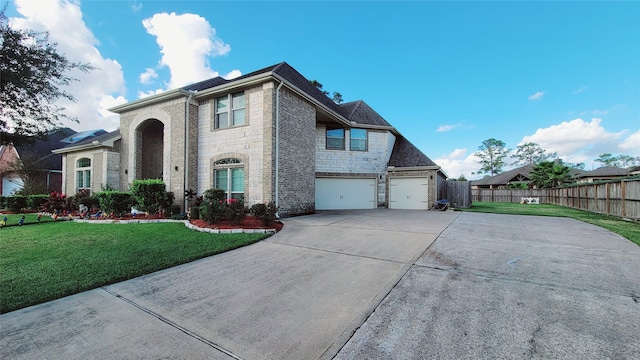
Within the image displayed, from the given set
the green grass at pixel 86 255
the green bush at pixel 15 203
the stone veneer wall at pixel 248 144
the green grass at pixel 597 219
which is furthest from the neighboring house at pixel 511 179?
the green bush at pixel 15 203

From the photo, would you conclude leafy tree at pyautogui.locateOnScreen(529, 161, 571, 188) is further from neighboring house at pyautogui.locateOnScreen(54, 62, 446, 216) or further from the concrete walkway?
the concrete walkway

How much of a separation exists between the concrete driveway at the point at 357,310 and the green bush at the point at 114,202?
8.02 meters

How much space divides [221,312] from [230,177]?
8.25 meters

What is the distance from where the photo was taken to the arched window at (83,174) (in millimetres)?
14154

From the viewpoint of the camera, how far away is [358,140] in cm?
1491

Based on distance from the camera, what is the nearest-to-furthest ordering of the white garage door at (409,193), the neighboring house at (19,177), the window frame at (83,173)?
the window frame at (83,173), the white garage door at (409,193), the neighboring house at (19,177)

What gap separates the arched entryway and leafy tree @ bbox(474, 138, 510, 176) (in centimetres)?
5238

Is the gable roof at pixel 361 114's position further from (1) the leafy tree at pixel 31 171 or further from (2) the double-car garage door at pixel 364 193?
(1) the leafy tree at pixel 31 171

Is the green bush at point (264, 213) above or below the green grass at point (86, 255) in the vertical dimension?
above

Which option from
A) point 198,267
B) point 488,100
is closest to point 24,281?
point 198,267

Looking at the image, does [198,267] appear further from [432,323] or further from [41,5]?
[41,5]

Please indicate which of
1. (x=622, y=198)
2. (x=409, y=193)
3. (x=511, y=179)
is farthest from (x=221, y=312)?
(x=511, y=179)

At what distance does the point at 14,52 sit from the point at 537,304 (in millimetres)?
10312

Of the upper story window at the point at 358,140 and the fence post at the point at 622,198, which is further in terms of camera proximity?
the upper story window at the point at 358,140
